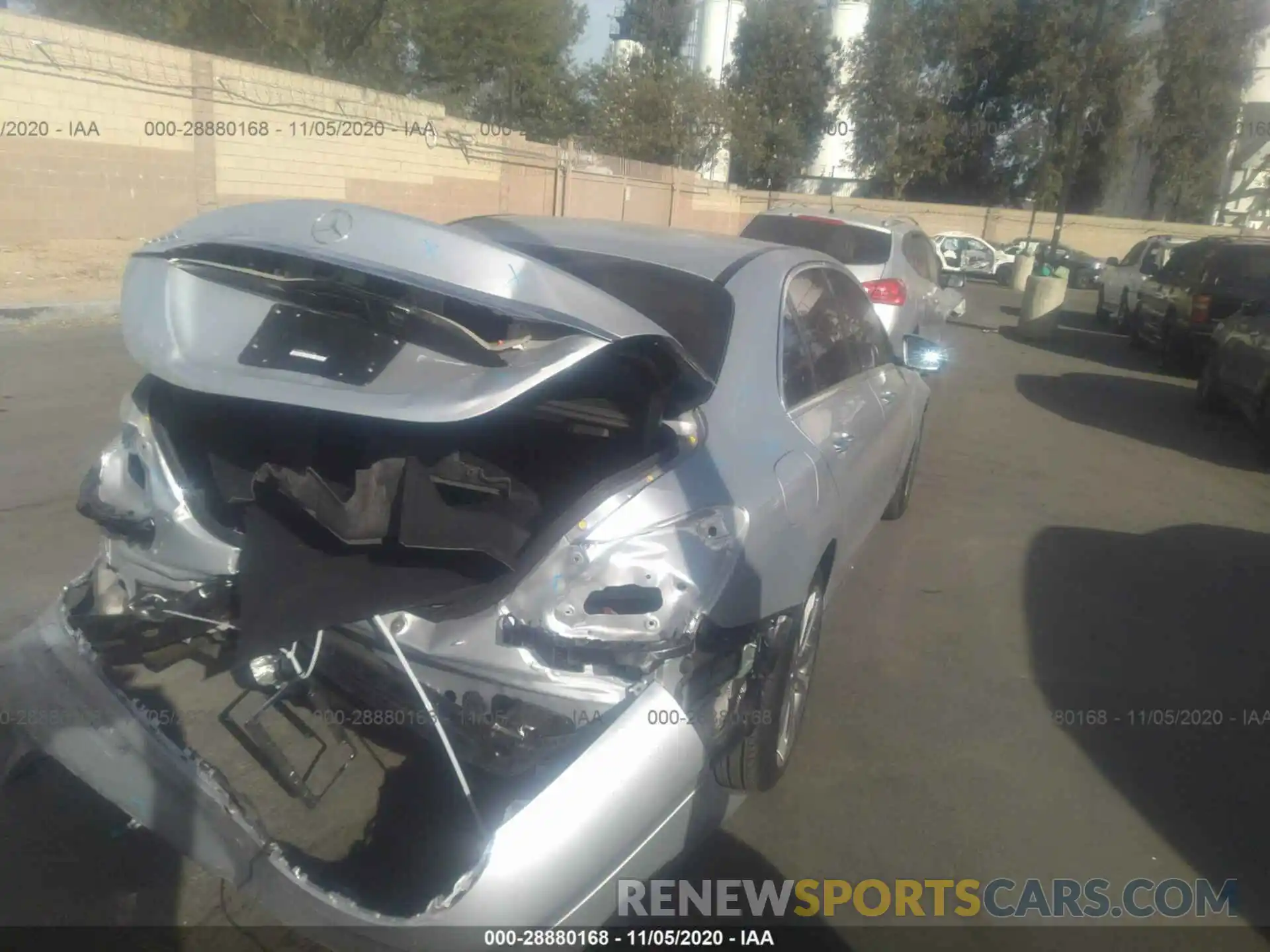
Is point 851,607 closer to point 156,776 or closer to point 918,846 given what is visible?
point 918,846

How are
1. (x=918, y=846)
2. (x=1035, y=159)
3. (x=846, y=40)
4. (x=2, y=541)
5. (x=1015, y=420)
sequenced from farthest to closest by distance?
(x=846, y=40)
(x=1035, y=159)
(x=1015, y=420)
(x=2, y=541)
(x=918, y=846)

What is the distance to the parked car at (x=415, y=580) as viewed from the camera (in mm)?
2336

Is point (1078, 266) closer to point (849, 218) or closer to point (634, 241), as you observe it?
point (849, 218)

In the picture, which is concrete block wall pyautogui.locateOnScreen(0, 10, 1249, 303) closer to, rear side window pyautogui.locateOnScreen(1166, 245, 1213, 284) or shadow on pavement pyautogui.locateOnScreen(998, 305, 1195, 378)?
shadow on pavement pyautogui.locateOnScreen(998, 305, 1195, 378)

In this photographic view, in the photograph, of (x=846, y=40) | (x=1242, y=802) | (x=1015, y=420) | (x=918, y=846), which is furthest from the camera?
(x=846, y=40)

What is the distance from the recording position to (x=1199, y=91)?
4056 cm

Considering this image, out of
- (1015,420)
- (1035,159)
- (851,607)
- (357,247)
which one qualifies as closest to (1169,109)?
(1035,159)

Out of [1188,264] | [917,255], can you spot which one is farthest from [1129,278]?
[917,255]

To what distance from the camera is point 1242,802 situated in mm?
3693

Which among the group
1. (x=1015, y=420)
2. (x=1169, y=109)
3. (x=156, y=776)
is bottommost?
(x=1015, y=420)

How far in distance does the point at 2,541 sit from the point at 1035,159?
4826 cm

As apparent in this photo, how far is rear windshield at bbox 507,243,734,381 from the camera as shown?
3453mm

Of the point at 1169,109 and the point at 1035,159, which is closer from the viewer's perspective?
the point at 1169,109

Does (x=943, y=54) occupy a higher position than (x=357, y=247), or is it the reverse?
(x=943, y=54)
